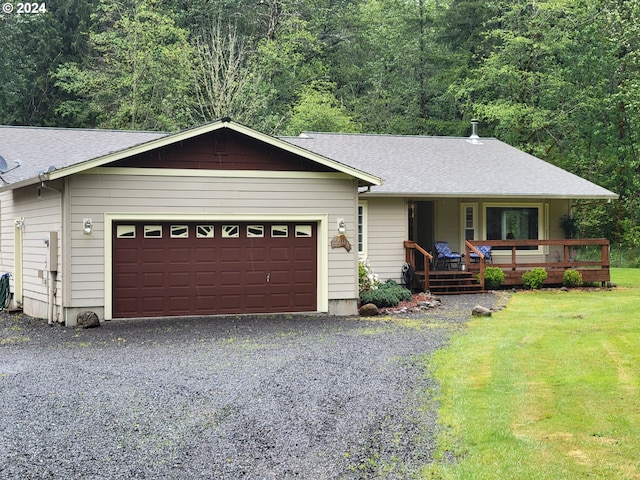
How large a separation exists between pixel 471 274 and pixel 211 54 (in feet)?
60.9

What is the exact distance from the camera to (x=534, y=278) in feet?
62.7

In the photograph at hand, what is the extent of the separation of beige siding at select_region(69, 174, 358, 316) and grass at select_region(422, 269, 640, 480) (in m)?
3.33

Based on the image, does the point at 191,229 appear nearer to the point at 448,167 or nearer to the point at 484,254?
the point at 484,254

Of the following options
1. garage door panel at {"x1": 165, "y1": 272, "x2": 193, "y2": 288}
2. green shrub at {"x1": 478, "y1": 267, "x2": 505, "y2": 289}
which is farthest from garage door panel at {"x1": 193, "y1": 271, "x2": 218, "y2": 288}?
green shrub at {"x1": 478, "y1": 267, "x2": 505, "y2": 289}

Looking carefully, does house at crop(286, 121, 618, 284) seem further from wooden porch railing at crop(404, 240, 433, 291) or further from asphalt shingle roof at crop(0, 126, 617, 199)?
wooden porch railing at crop(404, 240, 433, 291)

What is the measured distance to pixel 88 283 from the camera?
13.2m

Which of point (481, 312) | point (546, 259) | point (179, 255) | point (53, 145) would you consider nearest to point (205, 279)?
point (179, 255)

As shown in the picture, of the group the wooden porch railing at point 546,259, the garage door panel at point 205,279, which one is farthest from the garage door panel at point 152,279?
the wooden porch railing at point 546,259

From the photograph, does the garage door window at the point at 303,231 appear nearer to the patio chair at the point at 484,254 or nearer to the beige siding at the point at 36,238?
the beige siding at the point at 36,238

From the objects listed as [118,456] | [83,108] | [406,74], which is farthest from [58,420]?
[406,74]

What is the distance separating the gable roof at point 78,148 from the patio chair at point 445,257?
4939mm

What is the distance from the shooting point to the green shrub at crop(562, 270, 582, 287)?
19484 mm

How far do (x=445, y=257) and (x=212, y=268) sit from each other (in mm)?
7281

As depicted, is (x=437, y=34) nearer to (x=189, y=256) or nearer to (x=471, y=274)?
(x=471, y=274)
